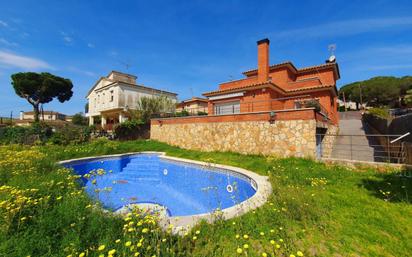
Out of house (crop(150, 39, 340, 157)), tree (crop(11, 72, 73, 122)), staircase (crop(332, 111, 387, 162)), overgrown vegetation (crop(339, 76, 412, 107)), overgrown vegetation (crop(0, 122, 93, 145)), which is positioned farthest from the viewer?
overgrown vegetation (crop(339, 76, 412, 107))

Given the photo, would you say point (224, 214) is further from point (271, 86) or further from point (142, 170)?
point (271, 86)

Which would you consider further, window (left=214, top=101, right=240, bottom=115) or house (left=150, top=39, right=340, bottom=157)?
window (left=214, top=101, right=240, bottom=115)

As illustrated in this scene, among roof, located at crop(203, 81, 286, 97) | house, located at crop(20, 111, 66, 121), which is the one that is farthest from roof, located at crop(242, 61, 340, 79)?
house, located at crop(20, 111, 66, 121)

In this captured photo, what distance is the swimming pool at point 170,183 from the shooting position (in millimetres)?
6902

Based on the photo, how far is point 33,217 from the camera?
3227 mm

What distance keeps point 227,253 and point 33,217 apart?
348cm

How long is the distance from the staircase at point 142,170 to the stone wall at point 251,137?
3819 mm

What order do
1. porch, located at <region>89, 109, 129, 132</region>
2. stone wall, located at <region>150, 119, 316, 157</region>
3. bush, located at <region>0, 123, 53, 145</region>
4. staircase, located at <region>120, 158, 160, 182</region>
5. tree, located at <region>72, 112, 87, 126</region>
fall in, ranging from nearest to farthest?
stone wall, located at <region>150, 119, 316, 157</region>
staircase, located at <region>120, 158, 160, 182</region>
bush, located at <region>0, 123, 53, 145</region>
porch, located at <region>89, 109, 129, 132</region>
tree, located at <region>72, 112, 87, 126</region>

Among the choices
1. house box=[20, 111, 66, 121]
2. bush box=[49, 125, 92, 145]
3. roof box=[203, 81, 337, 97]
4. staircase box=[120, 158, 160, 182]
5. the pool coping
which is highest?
house box=[20, 111, 66, 121]

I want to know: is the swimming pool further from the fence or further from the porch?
the porch

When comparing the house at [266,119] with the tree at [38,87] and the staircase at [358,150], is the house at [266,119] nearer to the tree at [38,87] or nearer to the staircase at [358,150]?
the staircase at [358,150]

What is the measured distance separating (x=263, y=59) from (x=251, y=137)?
8092 millimetres

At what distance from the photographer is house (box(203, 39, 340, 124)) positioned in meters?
15.4

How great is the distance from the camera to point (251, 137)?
12.3 metres
